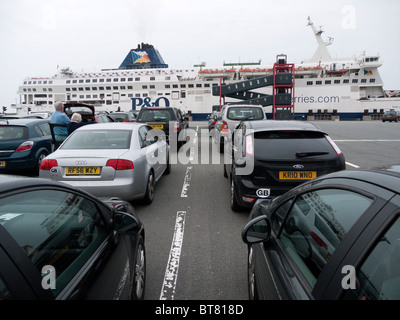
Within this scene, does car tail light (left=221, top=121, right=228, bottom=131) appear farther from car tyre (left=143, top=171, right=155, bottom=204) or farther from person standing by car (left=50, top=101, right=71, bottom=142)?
car tyre (left=143, top=171, right=155, bottom=204)

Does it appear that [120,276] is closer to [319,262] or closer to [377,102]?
[319,262]

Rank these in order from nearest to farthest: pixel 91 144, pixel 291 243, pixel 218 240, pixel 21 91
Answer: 1. pixel 291 243
2. pixel 218 240
3. pixel 91 144
4. pixel 21 91

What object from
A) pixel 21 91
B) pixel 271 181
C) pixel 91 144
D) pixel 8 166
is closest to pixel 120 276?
pixel 271 181

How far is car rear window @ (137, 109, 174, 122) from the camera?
1157 centimetres

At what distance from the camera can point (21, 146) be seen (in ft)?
24.7

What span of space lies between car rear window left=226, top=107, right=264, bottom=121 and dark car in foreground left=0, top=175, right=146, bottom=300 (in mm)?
9442

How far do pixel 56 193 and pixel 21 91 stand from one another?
62.7 meters

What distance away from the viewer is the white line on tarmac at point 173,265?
9.37ft

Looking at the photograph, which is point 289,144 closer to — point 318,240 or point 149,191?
point 149,191

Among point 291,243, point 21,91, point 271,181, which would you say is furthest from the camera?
point 21,91

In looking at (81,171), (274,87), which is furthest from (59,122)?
(274,87)

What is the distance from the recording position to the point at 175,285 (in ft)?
9.76

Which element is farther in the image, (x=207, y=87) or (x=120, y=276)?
(x=207, y=87)

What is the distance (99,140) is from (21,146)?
329 centimetres
